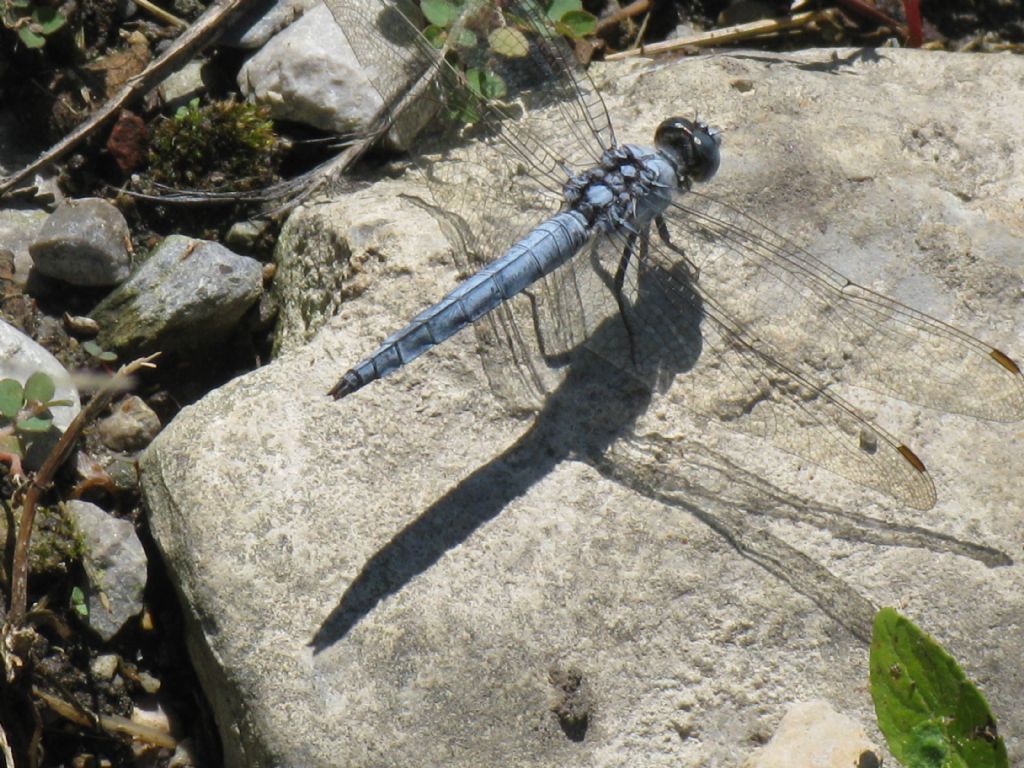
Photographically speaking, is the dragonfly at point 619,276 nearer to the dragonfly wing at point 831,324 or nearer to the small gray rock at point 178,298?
the dragonfly wing at point 831,324

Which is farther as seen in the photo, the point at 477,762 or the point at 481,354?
the point at 481,354

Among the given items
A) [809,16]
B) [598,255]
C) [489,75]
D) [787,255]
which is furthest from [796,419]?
[809,16]

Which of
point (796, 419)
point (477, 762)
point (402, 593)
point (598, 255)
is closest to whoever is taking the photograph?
point (477, 762)

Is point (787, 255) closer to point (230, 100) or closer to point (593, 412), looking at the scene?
point (593, 412)

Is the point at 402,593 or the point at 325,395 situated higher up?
the point at 325,395

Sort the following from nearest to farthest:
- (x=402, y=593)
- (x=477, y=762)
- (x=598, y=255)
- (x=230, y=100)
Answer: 1. (x=477, y=762)
2. (x=402, y=593)
3. (x=598, y=255)
4. (x=230, y=100)

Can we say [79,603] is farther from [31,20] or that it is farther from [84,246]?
[31,20]

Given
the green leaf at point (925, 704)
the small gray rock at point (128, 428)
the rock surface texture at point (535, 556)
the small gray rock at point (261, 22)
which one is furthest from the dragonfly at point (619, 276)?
the small gray rock at point (128, 428)
